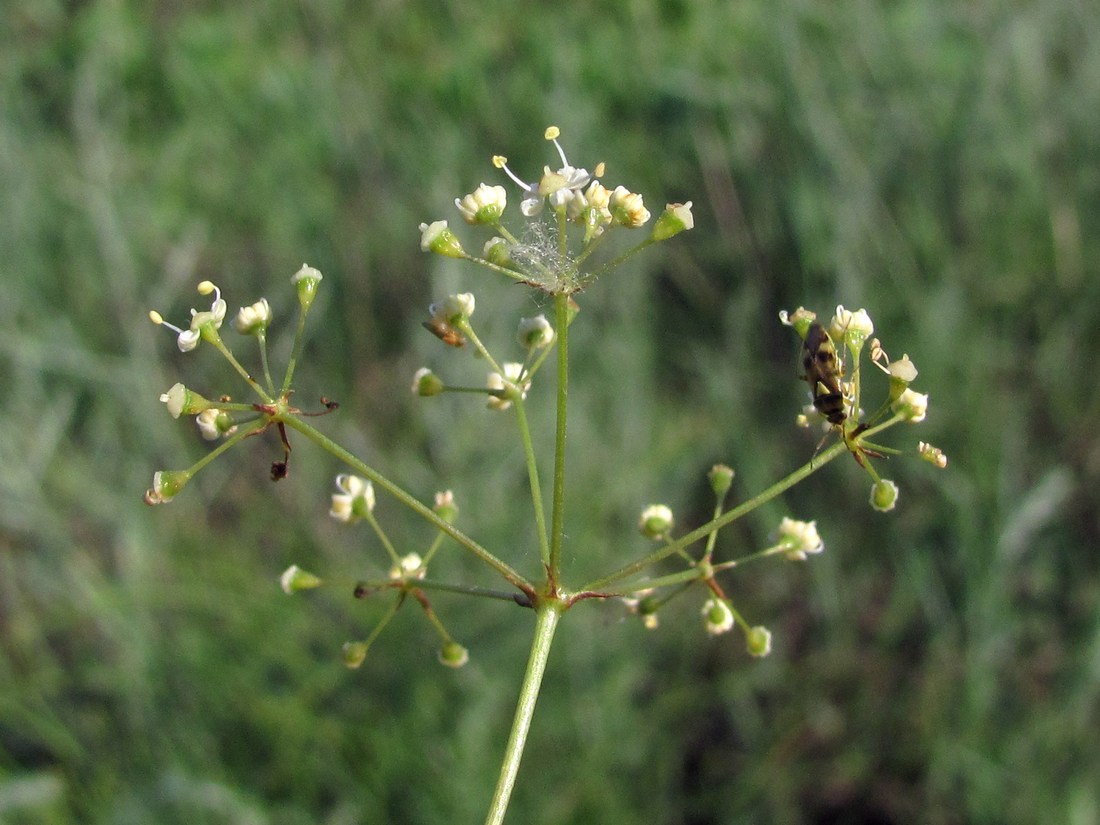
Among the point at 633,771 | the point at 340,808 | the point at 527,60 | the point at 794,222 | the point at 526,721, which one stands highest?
the point at 527,60

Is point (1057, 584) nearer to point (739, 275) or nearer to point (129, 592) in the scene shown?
point (739, 275)

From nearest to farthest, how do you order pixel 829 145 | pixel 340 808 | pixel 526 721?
1. pixel 526 721
2. pixel 340 808
3. pixel 829 145

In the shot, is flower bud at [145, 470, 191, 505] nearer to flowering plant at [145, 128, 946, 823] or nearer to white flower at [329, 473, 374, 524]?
flowering plant at [145, 128, 946, 823]

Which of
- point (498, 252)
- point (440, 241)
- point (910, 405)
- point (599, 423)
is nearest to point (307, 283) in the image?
point (440, 241)

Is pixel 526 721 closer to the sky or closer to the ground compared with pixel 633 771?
closer to the ground

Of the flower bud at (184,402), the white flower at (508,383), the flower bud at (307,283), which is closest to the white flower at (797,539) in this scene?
the white flower at (508,383)

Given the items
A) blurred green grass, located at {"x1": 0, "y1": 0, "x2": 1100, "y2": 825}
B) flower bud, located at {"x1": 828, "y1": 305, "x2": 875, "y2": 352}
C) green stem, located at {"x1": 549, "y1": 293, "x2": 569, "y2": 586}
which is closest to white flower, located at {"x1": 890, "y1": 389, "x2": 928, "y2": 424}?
flower bud, located at {"x1": 828, "y1": 305, "x2": 875, "y2": 352}

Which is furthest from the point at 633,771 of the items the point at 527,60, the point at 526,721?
the point at 527,60

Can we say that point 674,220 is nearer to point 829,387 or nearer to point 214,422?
point 829,387
